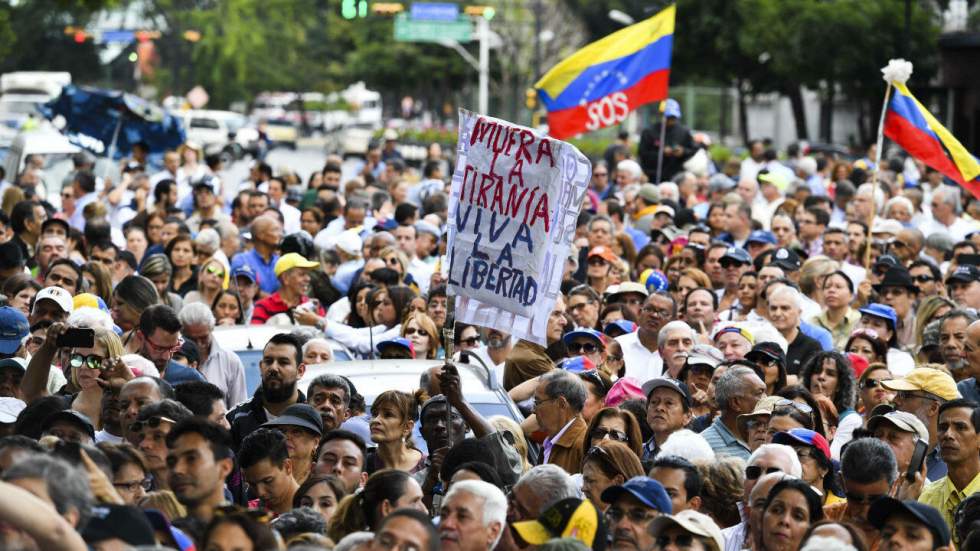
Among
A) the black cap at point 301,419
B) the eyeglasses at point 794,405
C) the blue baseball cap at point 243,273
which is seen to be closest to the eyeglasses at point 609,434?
the eyeglasses at point 794,405

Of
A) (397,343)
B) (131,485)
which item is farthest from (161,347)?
(131,485)

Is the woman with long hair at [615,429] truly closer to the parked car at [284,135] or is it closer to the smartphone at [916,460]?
the smartphone at [916,460]

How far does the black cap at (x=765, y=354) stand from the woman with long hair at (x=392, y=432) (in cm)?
248

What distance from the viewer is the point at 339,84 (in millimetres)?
85312

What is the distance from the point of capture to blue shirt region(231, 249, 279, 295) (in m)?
15.1

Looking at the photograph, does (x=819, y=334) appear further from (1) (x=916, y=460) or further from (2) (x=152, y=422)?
(2) (x=152, y=422)

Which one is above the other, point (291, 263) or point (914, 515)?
point (291, 263)

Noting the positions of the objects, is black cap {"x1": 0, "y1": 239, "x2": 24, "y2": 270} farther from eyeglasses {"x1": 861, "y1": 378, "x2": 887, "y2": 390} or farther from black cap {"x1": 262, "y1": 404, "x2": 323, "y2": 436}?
eyeglasses {"x1": 861, "y1": 378, "x2": 887, "y2": 390}

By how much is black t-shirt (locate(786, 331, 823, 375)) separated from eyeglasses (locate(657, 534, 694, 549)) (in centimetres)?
539

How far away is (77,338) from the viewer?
31.0ft

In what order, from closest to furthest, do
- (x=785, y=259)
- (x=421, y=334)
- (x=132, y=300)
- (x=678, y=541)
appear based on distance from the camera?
(x=678, y=541) → (x=132, y=300) → (x=421, y=334) → (x=785, y=259)

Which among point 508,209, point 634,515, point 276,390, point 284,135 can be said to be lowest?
point 634,515

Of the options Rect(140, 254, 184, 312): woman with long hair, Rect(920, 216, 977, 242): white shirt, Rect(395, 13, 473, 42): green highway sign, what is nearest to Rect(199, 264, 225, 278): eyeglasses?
Rect(140, 254, 184, 312): woman with long hair

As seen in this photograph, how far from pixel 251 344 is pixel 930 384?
14.1ft
